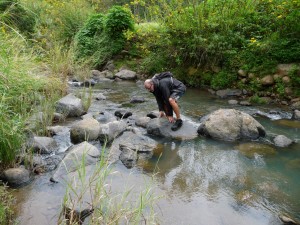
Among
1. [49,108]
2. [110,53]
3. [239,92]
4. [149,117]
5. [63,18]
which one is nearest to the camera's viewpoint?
[49,108]

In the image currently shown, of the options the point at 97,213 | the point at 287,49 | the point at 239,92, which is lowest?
the point at 239,92

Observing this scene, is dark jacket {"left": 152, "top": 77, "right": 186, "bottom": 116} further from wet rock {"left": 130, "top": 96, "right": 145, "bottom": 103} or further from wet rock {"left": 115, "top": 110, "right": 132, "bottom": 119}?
wet rock {"left": 130, "top": 96, "right": 145, "bottom": 103}

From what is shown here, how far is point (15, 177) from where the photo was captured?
4.03 m

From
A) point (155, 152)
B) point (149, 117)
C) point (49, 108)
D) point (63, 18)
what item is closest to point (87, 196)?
point (155, 152)

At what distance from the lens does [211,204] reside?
Answer: 3.87 meters

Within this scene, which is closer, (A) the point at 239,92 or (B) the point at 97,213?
(B) the point at 97,213

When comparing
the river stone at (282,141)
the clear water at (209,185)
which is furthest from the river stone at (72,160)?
the river stone at (282,141)

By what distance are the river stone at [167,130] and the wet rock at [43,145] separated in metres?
1.89

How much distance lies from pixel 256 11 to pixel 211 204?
294 inches

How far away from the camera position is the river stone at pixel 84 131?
5555 mm

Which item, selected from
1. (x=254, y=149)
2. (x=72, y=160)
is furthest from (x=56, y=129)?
(x=254, y=149)

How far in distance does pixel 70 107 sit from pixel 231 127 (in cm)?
338

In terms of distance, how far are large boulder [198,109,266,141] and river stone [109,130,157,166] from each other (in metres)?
1.15

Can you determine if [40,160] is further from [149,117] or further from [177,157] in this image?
[149,117]
